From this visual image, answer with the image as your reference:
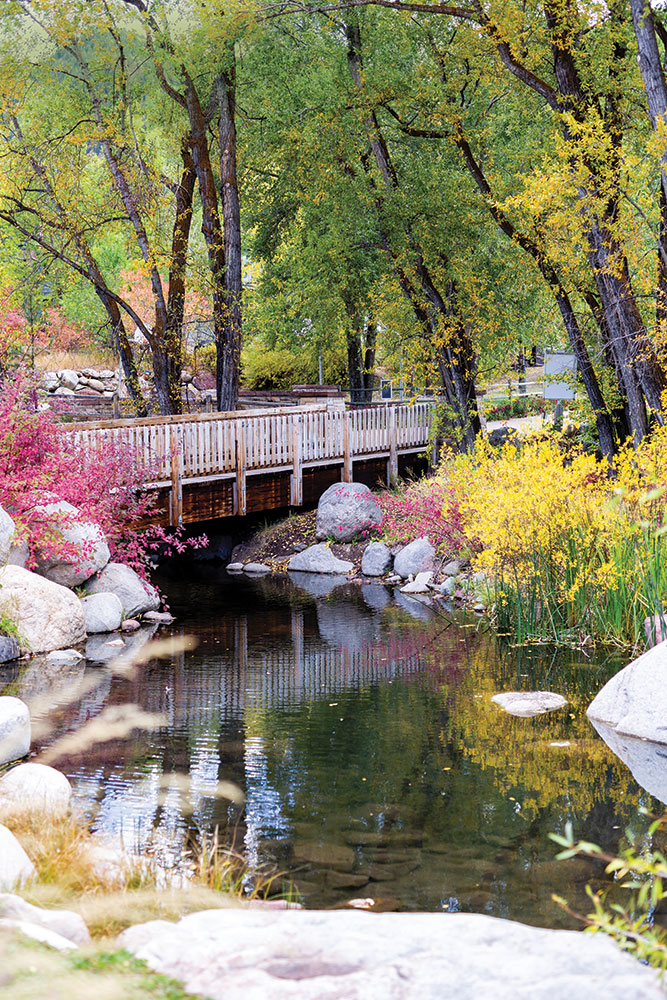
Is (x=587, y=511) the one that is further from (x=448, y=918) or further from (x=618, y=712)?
(x=448, y=918)

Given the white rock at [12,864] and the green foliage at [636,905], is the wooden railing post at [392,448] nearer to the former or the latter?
the green foliage at [636,905]

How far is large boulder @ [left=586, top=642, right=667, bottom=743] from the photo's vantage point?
7.41m

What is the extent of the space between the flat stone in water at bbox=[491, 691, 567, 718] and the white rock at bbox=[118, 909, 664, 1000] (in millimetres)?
4450

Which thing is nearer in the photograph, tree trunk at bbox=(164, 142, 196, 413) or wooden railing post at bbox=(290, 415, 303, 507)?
wooden railing post at bbox=(290, 415, 303, 507)

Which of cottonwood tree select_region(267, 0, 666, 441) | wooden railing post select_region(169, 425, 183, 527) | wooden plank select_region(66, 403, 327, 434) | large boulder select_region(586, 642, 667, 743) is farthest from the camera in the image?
wooden railing post select_region(169, 425, 183, 527)

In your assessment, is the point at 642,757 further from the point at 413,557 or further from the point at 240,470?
the point at 240,470

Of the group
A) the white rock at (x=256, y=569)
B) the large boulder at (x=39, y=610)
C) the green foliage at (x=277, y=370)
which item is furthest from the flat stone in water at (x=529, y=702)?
the green foliage at (x=277, y=370)

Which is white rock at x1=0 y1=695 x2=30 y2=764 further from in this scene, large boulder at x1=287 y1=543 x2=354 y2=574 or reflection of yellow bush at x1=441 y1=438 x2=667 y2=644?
large boulder at x1=287 y1=543 x2=354 y2=574

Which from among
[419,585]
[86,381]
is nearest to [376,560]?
[419,585]

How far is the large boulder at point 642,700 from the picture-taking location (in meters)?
7.41

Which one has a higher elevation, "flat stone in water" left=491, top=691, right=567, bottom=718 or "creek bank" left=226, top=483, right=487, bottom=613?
"creek bank" left=226, top=483, right=487, bottom=613

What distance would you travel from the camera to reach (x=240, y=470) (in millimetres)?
16219

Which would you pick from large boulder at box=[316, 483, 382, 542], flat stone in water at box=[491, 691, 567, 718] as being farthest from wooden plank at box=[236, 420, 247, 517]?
flat stone in water at box=[491, 691, 567, 718]

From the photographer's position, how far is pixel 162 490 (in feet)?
49.4
